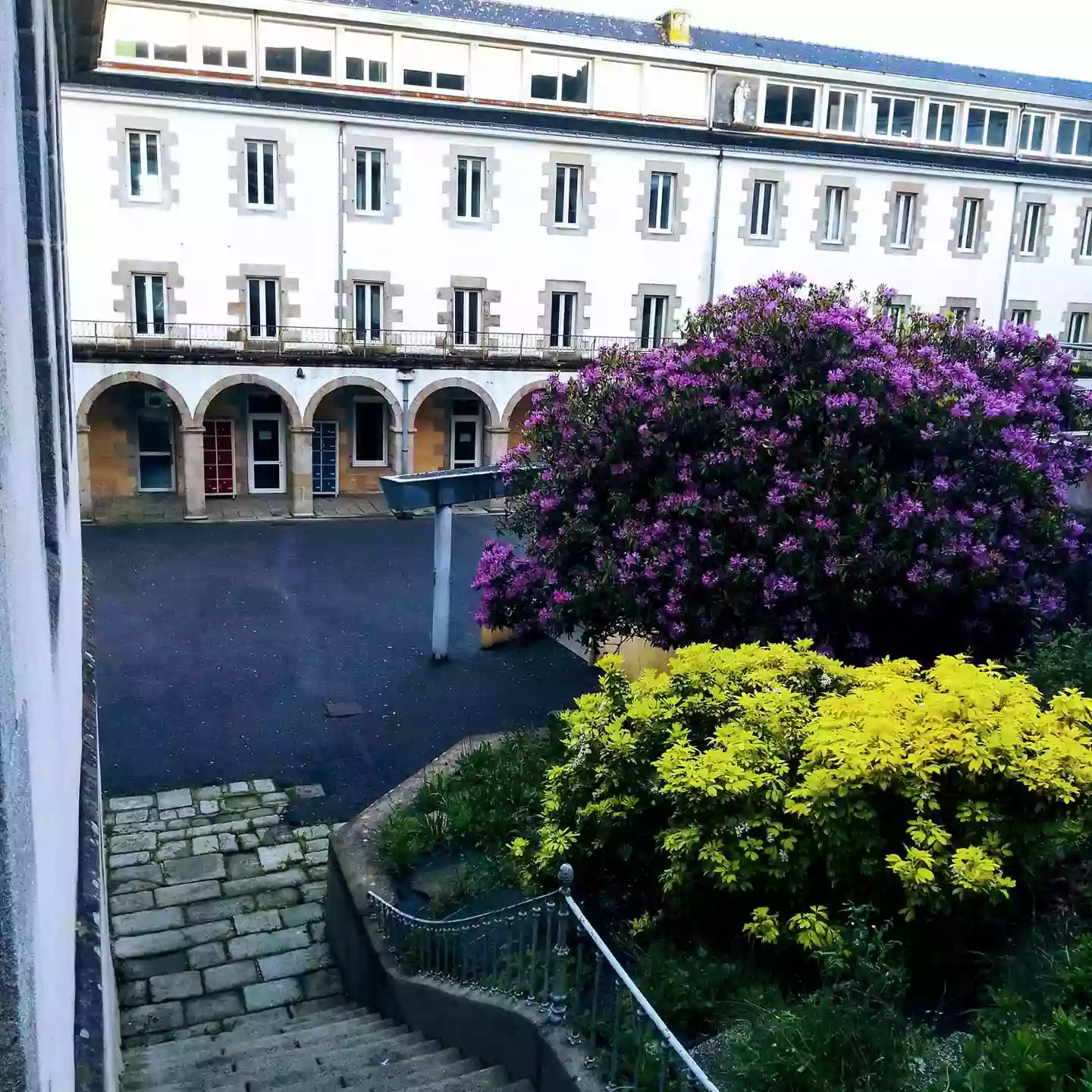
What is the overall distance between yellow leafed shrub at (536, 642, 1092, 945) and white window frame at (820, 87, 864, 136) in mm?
24644

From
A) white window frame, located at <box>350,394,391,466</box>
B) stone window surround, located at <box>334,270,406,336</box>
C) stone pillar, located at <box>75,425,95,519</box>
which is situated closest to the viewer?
stone pillar, located at <box>75,425,95,519</box>

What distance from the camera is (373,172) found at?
24.1 m

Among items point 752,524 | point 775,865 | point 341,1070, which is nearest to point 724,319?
point 752,524

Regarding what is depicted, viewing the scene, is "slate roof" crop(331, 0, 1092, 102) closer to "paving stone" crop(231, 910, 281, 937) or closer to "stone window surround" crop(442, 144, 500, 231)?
"stone window surround" crop(442, 144, 500, 231)

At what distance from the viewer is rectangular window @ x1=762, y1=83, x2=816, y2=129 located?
26.5 m

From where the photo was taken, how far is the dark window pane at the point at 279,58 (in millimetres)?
22906


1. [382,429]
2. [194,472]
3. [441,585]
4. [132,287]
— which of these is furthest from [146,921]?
[382,429]

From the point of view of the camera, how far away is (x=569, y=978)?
5.00m

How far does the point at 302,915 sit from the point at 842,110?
25.3 metres

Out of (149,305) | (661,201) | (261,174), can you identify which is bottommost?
(149,305)

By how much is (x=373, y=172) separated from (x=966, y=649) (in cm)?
1925

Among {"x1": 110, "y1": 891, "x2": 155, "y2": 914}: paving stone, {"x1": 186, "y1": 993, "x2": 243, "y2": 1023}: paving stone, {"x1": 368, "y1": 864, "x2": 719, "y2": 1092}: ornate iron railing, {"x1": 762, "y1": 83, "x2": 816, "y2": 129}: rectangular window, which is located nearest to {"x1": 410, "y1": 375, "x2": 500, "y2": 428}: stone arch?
{"x1": 762, "y1": 83, "x2": 816, "y2": 129}: rectangular window

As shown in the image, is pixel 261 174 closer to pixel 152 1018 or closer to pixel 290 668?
pixel 290 668

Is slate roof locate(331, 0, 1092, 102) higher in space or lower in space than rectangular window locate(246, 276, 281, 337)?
higher
